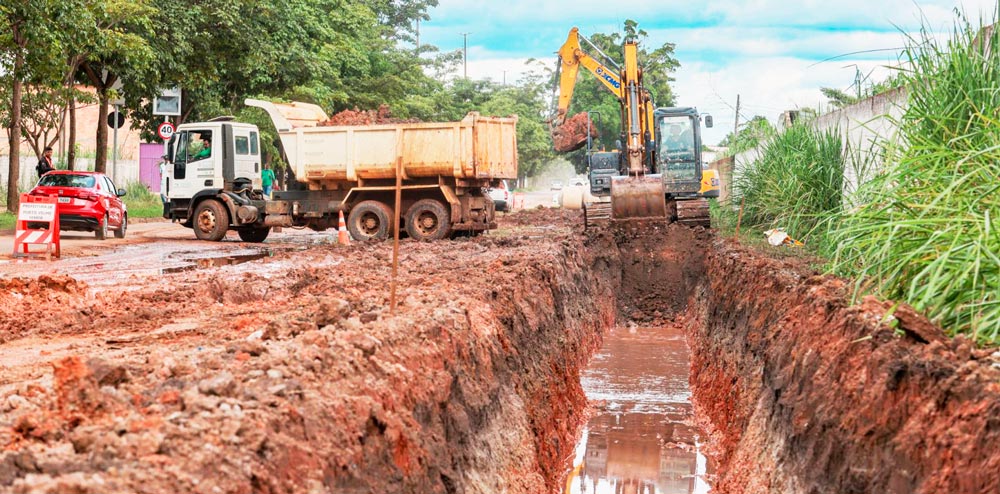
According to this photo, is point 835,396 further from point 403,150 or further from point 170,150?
point 170,150

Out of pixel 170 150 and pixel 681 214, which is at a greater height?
pixel 170 150

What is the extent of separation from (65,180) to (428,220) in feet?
25.4

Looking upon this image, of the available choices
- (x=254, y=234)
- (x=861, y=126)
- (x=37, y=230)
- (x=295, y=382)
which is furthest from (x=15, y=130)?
(x=295, y=382)

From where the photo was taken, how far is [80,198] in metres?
22.0

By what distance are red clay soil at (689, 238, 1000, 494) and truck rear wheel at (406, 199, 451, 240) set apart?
1066 centimetres

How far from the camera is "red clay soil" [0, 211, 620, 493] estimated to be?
12.5 feet

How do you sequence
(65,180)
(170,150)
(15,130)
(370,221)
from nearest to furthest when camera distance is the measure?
(370,221) < (65,180) < (170,150) < (15,130)

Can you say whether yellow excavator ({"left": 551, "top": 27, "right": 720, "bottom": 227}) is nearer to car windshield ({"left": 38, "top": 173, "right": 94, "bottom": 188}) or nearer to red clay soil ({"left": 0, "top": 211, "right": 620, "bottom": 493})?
red clay soil ({"left": 0, "top": 211, "right": 620, "bottom": 493})

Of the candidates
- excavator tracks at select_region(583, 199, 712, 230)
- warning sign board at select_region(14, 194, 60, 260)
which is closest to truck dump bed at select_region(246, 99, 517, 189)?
excavator tracks at select_region(583, 199, 712, 230)

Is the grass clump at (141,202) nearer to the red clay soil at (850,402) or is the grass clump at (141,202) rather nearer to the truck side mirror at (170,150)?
the truck side mirror at (170,150)

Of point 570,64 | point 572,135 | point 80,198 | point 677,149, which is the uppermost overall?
point 570,64

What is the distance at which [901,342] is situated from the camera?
584cm

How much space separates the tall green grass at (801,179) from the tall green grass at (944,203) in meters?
4.75

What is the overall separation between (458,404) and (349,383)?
1.60m
